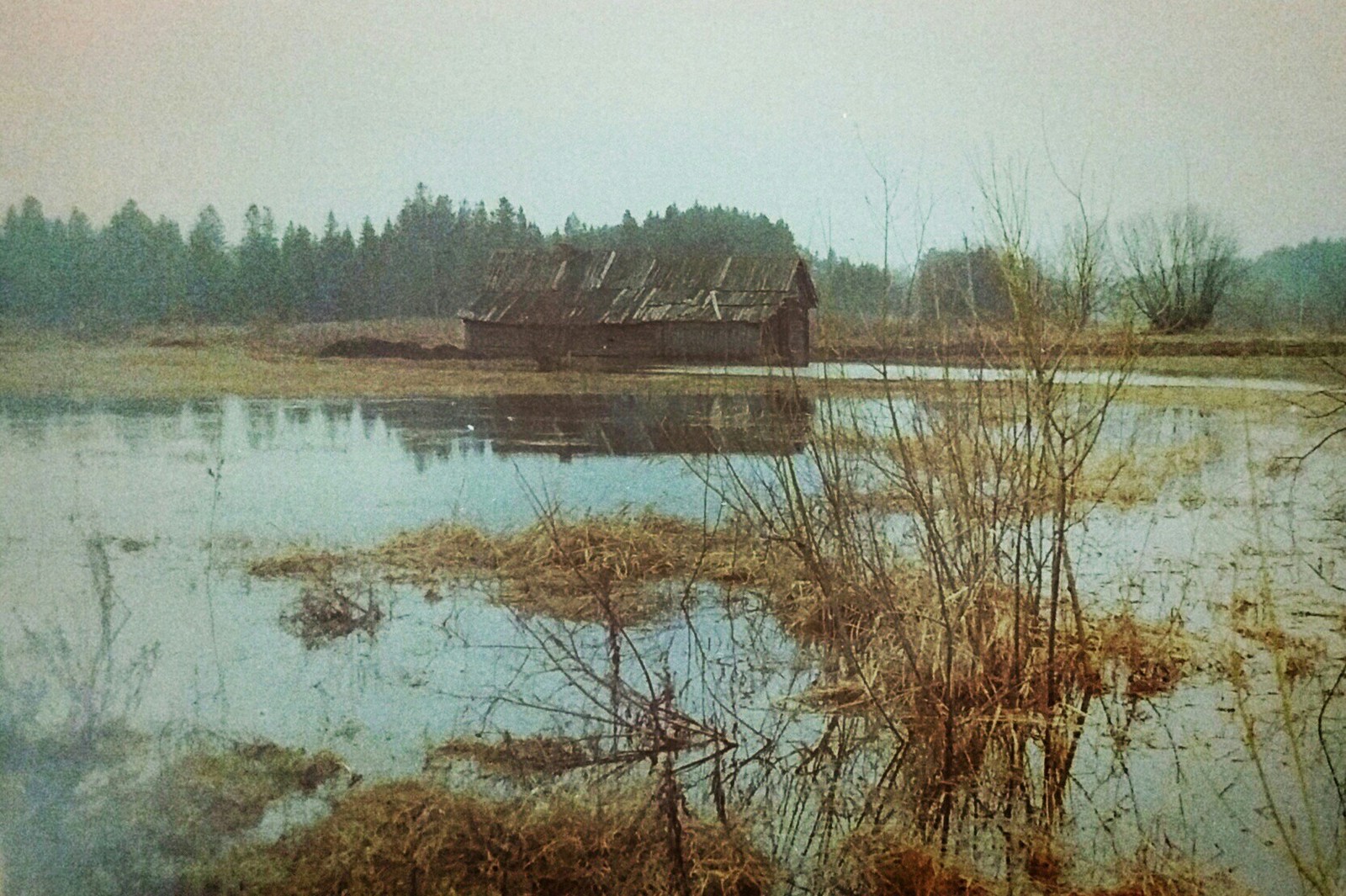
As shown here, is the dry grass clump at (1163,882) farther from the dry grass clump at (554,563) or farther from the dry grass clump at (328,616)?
the dry grass clump at (328,616)

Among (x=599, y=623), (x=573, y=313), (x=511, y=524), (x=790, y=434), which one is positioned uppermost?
(x=573, y=313)

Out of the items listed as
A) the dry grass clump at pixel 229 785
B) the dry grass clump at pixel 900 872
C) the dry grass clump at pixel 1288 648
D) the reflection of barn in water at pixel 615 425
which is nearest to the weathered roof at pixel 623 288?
the reflection of barn in water at pixel 615 425

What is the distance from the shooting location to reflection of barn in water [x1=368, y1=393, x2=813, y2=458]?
2486mm

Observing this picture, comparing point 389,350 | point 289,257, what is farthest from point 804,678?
point 289,257

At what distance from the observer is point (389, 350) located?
8.62 ft

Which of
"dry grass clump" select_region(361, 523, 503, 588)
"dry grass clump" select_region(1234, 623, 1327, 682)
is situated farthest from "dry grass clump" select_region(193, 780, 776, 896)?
"dry grass clump" select_region(1234, 623, 1327, 682)

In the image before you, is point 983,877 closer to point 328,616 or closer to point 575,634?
point 575,634

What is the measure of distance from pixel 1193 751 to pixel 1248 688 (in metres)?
0.23

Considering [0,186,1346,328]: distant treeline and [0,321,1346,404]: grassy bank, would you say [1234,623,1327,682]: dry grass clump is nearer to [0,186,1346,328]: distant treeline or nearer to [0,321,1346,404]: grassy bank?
[0,321,1346,404]: grassy bank

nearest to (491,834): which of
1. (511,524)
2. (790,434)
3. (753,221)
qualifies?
(511,524)

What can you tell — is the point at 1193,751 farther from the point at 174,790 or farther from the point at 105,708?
the point at 105,708

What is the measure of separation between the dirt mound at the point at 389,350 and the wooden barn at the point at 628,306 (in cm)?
6

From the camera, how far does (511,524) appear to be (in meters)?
2.48

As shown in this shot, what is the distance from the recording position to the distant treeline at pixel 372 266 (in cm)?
244
